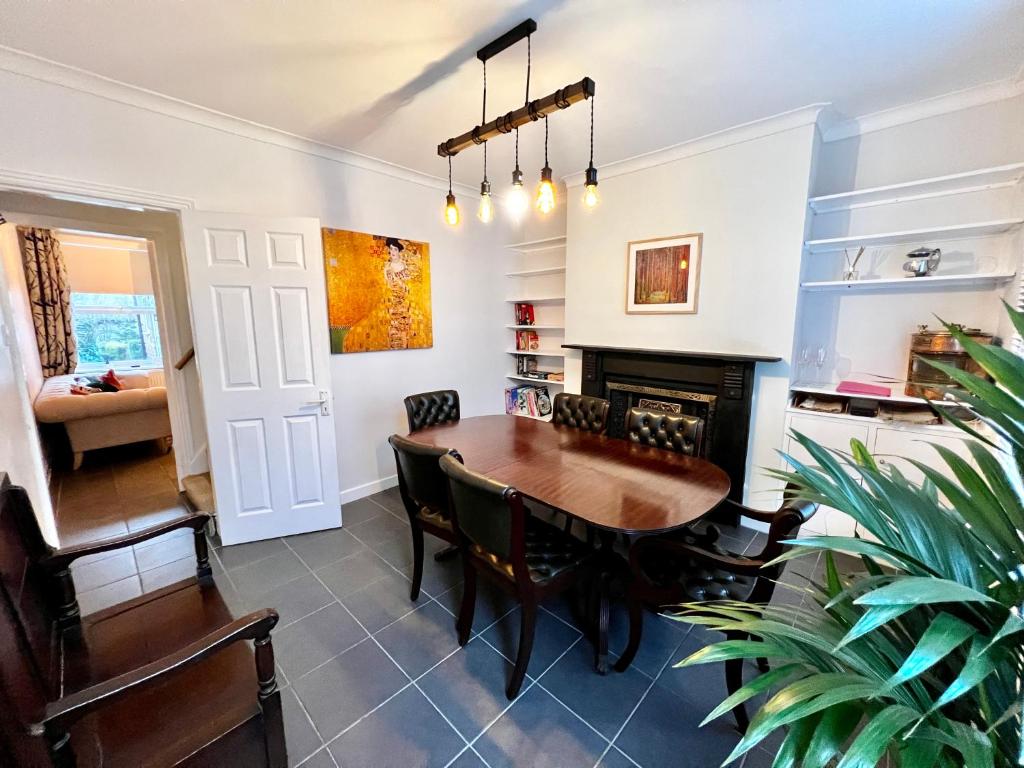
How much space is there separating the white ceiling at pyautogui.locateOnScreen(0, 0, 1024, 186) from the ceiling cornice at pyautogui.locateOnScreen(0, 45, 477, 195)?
0.07 m

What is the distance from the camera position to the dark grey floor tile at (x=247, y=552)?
8.16 ft

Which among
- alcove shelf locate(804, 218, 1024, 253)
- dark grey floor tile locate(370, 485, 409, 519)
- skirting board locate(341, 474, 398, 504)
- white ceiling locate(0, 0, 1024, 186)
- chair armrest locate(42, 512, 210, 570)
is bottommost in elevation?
dark grey floor tile locate(370, 485, 409, 519)

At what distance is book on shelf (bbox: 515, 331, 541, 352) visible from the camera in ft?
14.1

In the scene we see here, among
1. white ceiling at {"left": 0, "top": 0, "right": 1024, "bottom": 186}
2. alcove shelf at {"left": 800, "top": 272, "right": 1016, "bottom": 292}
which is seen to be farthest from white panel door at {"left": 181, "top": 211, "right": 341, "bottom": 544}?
alcove shelf at {"left": 800, "top": 272, "right": 1016, "bottom": 292}

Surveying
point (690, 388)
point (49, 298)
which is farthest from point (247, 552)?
point (49, 298)

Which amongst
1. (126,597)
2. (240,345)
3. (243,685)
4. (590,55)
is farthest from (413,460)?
(590,55)

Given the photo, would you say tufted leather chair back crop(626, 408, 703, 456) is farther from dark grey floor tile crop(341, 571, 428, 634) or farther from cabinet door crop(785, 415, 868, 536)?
dark grey floor tile crop(341, 571, 428, 634)

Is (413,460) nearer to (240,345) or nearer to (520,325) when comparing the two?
(240,345)

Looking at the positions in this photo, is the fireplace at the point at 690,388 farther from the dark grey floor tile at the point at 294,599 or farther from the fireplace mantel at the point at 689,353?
the dark grey floor tile at the point at 294,599

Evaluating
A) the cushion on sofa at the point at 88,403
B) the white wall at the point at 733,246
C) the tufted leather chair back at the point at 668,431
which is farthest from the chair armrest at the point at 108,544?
the cushion on sofa at the point at 88,403

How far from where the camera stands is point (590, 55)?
1936mm

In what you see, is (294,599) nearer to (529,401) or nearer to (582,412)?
(582,412)

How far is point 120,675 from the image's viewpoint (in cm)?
112

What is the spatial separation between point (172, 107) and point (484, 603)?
324cm
